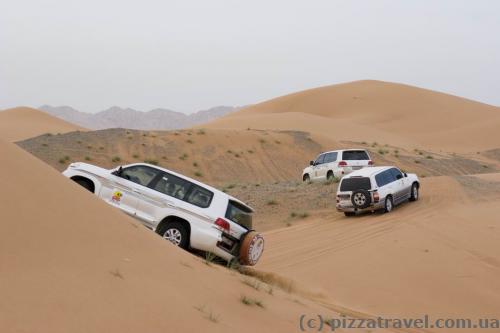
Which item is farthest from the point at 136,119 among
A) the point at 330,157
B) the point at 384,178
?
the point at 384,178

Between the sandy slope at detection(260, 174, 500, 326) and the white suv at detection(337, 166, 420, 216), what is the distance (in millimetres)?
388

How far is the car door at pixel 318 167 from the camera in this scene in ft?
92.4

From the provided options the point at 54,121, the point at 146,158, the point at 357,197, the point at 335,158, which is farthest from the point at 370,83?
the point at 357,197

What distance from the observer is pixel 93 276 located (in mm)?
6129

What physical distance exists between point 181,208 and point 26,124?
66.1 metres

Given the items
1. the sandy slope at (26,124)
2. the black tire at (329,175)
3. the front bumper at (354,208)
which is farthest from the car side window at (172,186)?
the sandy slope at (26,124)

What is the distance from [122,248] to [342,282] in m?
6.90

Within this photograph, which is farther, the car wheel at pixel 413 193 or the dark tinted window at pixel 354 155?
the dark tinted window at pixel 354 155

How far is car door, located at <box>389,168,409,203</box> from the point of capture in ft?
68.1

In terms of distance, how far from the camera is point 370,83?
113062 mm

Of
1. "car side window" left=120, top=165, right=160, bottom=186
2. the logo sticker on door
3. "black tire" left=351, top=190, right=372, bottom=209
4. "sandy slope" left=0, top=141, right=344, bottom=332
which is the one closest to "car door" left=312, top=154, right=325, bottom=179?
"black tire" left=351, top=190, right=372, bottom=209

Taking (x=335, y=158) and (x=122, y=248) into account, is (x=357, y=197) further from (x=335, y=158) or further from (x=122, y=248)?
(x=122, y=248)

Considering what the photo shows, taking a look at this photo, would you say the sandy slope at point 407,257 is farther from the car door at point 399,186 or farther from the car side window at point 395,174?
the car side window at point 395,174

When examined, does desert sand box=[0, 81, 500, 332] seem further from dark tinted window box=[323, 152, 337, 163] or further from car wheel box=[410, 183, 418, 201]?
dark tinted window box=[323, 152, 337, 163]
